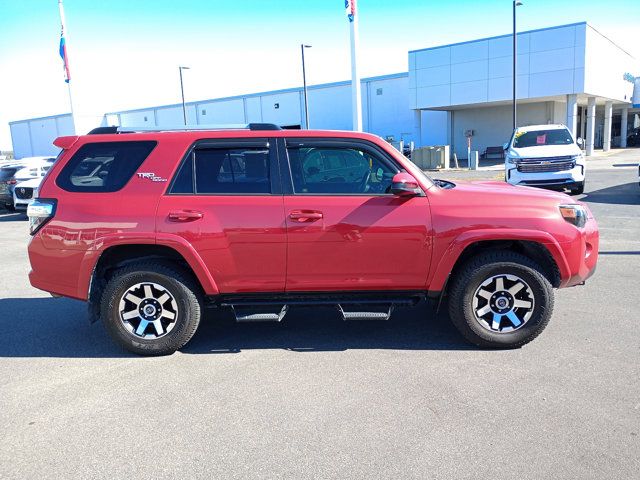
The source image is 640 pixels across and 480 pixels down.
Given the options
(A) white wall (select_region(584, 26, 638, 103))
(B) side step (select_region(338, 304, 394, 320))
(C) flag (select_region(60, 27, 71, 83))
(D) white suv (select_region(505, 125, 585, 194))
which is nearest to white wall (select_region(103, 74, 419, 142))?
(A) white wall (select_region(584, 26, 638, 103))

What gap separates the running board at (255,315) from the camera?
4.45 meters

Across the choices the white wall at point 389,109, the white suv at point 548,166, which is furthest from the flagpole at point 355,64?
the white wall at point 389,109

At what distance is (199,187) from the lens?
447 cm

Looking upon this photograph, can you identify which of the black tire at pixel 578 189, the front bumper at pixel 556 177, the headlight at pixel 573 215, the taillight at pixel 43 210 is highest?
the taillight at pixel 43 210

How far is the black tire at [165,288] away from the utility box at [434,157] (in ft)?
85.7

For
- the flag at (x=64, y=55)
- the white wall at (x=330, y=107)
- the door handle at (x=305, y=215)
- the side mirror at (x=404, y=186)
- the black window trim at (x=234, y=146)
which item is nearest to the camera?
the side mirror at (x=404, y=186)

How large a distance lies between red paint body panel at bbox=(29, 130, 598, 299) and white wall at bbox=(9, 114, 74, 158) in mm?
68845

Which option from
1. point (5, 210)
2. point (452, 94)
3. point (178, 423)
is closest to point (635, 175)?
point (452, 94)

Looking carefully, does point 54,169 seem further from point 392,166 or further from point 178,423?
point 392,166

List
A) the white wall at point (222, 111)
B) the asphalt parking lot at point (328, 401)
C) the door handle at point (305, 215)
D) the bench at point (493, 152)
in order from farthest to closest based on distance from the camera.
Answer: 1. the white wall at point (222, 111)
2. the bench at point (493, 152)
3. the door handle at point (305, 215)
4. the asphalt parking lot at point (328, 401)

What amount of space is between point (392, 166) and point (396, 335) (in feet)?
5.19

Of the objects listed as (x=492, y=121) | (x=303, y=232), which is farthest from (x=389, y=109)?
(x=303, y=232)

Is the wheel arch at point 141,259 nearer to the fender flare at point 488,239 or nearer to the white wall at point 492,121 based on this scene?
the fender flare at point 488,239

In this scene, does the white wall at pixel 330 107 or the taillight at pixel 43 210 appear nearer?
the taillight at pixel 43 210
